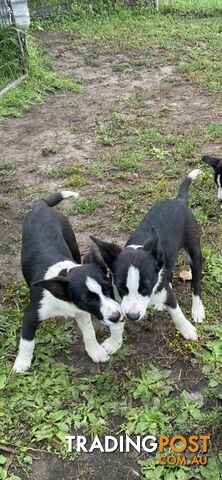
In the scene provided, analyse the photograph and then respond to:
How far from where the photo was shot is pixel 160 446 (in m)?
3.20

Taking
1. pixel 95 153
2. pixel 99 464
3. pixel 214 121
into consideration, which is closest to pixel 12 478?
pixel 99 464

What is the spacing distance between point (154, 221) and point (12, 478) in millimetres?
1940

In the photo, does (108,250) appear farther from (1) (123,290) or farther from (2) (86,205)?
(2) (86,205)

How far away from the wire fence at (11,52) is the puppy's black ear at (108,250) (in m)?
6.58

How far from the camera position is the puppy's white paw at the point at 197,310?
409 cm

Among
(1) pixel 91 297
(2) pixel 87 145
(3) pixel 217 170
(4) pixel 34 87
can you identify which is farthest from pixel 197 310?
(4) pixel 34 87

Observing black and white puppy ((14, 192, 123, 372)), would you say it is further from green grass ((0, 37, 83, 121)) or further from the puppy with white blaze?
green grass ((0, 37, 83, 121))

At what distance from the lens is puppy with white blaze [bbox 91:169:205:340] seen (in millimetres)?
3266

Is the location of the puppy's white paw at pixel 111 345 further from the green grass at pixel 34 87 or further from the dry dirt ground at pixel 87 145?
the green grass at pixel 34 87

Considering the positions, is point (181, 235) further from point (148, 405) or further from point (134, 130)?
point (134, 130)

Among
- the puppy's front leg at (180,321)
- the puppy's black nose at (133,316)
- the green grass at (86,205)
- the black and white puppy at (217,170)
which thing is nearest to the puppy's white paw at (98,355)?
the puppy's front leg at (180,321)

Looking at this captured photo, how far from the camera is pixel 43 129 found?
7789 millimetres

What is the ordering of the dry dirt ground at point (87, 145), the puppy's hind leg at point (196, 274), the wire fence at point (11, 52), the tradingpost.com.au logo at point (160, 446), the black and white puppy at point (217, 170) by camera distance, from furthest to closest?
the wire fence at point (11, 52)
the black and white puppy at point (217, 170)
the puppy's hind leg at point (196, 274)
the dry dirt ground at point (87, 145)
the tradingpost.com.au logo at point (160, 446)

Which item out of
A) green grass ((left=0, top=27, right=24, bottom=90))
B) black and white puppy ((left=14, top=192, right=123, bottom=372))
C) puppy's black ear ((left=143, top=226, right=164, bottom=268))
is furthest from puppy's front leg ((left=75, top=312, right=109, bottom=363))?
green grass ((left=0, top=27, right=24, bottom=90))
